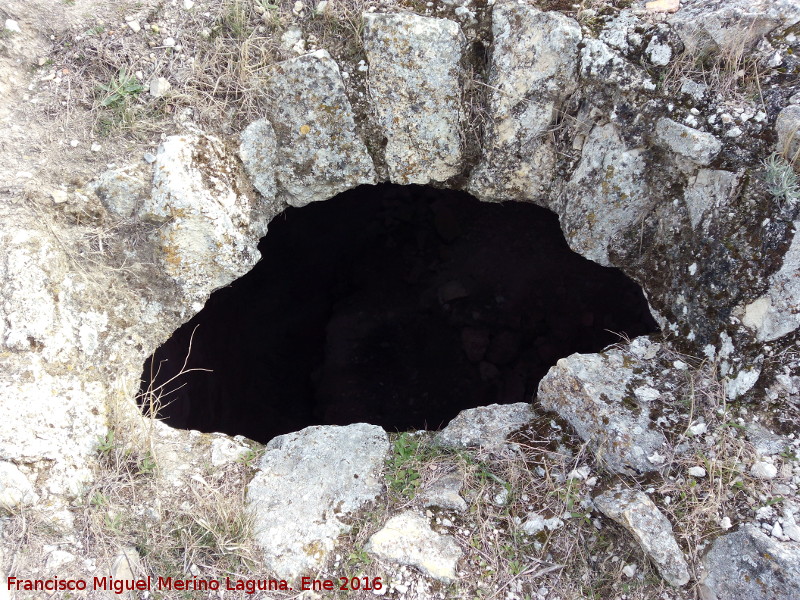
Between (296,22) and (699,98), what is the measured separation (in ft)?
5.12

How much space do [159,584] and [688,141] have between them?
7.68ft

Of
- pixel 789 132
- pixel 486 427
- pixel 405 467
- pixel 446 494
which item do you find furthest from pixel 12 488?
pixel 789 132

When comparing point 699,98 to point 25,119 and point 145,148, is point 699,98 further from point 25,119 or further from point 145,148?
point 25,119

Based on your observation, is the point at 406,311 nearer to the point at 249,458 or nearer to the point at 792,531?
the point at 249,458

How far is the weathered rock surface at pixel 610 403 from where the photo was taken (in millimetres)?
1759

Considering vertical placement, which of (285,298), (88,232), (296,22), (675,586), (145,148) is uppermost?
(296,22)

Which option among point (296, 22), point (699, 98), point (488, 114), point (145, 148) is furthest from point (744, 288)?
point (145, 148)

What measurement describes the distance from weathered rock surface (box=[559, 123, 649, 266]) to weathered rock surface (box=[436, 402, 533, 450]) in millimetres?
745

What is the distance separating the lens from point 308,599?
5.60ft

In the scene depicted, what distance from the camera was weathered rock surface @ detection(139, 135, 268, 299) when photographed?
2033 mm

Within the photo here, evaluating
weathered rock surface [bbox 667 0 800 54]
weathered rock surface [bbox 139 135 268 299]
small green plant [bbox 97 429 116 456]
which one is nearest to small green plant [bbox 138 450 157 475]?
small green plant [bbox 97 429 116 456]

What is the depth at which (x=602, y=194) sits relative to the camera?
207cm

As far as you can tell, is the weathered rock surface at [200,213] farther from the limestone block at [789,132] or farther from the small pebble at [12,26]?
the limestone block at [789,132]

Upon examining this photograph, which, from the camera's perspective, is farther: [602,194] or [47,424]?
[602,194]
